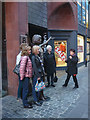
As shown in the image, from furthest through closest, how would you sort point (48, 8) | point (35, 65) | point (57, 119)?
point (48, 8)
point (35, 65)
point (57, 119)

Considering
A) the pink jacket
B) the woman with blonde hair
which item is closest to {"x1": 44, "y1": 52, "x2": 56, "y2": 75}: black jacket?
the woman with blonde hair

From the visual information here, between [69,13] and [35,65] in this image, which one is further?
[69,13]

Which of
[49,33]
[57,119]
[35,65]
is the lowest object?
[57,119]

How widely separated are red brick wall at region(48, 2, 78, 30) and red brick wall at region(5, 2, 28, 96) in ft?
17.4

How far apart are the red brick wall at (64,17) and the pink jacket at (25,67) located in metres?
6.62

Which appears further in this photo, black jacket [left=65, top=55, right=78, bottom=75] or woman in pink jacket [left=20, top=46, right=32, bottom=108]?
black jacket [left=65, top=55, right=78, bottom=75]

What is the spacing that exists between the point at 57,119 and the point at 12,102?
5.40 feet

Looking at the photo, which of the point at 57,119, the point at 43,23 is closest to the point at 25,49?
the point at 57,119

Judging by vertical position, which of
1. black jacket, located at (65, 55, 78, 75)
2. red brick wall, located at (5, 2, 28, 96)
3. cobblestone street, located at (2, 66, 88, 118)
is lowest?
cobblestone street, located at (2, 66, 88, 118)

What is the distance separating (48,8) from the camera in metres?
9.00

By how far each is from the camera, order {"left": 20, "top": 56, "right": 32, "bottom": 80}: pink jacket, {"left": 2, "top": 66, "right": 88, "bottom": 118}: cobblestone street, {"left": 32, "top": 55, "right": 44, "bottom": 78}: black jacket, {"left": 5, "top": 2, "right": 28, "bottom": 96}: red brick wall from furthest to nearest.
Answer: {"left": 5, "top": 2, "right": 28, "bottom": 96}: red brick wall < {"left": 32, "top": 55, "right": 44, "bottom": 78}: black jacket < {"left": 20, "top": 56, "right": 32, "bottom": 80}: pink jacket < {"left": 2, "top": 66, "right": 88, "bottom": 118}: cobblestone street

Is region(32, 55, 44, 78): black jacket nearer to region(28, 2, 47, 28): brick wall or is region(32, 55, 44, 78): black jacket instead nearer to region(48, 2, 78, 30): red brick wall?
region(28, 2, 47, 28): brick wall

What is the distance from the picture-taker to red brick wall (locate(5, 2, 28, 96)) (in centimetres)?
471

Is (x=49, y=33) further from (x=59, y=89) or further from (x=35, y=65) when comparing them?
(x=35, y=65)
